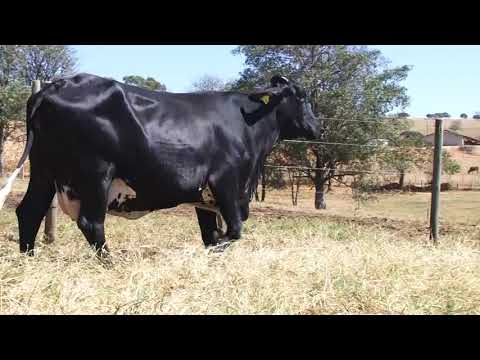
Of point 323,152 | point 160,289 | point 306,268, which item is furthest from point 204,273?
point 323,152

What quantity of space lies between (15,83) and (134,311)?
57.4 feet

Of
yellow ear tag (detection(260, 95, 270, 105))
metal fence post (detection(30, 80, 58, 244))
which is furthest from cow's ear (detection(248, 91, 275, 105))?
metal fence post (detection(30, 80, 58, 244))

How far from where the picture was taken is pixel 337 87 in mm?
13719

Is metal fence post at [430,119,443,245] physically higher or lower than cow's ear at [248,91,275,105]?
Result: lower

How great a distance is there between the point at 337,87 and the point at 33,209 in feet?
31.7

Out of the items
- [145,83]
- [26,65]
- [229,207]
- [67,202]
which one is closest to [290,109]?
[229,207]

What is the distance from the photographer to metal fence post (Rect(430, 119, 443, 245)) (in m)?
7.51

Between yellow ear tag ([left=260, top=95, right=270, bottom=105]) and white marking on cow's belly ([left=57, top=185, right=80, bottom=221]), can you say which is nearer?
white marking on cow's belly ([left=57, top=185, right=80, bottom=221])

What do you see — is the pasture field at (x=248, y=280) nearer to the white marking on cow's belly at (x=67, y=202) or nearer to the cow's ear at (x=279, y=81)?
the white marking on cow's belly at (x=67, y=202)

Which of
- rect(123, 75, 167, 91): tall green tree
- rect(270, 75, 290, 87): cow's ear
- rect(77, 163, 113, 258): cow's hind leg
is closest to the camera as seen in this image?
rect(77, 163, 113, 258): cow's hind leg

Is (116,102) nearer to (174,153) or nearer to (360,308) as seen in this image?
(174,153)

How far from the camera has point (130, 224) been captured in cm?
761

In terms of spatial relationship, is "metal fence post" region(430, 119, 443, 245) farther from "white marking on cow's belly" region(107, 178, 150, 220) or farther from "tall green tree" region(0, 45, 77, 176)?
"tall green tree" region(0, 45, 77, 176)

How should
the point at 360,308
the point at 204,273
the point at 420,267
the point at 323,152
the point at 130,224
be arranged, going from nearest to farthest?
the point at 360,308
the point at 204,273
the point at 420,267
the point at 130,224
the point at 323,152
